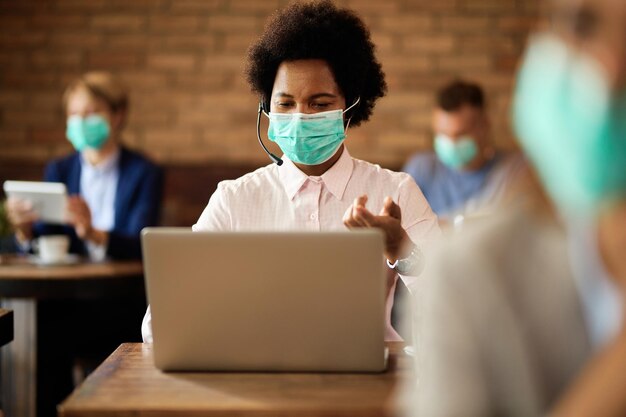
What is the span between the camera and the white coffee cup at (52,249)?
3211 mm

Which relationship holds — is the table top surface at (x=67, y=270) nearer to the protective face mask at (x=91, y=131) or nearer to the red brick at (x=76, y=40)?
the protective face mask at (x=91, y=131)

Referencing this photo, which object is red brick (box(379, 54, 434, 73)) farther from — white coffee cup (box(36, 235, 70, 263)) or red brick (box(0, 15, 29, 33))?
white coffee cup (box(36, 235, 70, 263))

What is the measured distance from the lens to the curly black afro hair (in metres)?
2.13

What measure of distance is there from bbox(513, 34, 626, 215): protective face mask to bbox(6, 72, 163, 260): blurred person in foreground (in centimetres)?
298

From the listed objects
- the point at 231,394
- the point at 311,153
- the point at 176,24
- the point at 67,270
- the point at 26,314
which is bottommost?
the point at 26,314

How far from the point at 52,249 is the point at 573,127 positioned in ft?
9.32

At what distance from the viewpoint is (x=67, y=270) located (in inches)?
118

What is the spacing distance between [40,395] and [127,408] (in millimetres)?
1806

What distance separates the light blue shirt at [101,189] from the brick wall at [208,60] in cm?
100

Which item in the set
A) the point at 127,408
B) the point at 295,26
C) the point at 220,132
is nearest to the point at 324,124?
the point at 295,26

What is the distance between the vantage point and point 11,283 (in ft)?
9.38

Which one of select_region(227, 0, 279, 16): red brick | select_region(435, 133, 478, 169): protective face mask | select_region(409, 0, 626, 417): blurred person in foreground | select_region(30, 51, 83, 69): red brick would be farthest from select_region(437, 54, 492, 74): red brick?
select_region(409, 0, 626, 417): blurred person in foreground

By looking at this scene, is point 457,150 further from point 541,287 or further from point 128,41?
point 541,287

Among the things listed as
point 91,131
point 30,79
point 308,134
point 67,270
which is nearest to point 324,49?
point 308,134
